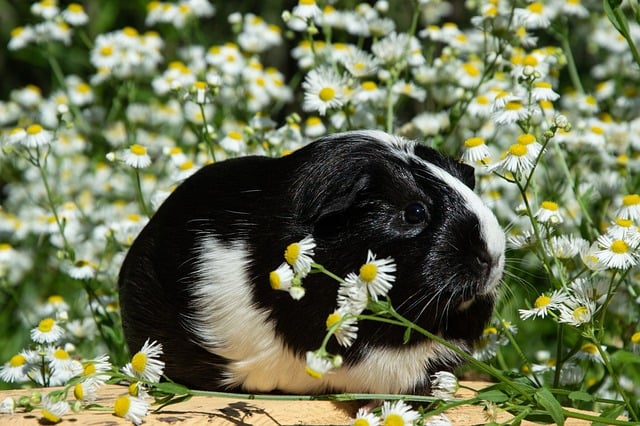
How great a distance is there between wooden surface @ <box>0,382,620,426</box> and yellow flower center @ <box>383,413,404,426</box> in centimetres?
42

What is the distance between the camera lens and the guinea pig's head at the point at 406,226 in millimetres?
2291

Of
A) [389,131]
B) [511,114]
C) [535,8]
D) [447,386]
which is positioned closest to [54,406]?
[447,386]

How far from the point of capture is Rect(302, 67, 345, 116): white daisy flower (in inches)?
125

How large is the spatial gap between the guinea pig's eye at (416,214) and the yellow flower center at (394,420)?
0.52 metres

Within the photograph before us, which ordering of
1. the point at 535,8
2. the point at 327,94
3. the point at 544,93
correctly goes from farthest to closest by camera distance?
the point at 535,8 < the point at 327,94 < the point at 544,93

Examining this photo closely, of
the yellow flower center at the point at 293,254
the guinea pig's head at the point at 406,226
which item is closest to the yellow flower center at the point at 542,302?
the guinea pig's head at the point at 406,226

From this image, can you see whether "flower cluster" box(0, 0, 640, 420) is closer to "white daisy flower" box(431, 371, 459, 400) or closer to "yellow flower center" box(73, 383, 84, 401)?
"yellow flower center" box(73, 383, 84, 401)

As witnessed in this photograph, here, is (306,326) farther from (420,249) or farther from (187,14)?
(187,14)

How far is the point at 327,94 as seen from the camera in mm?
3180

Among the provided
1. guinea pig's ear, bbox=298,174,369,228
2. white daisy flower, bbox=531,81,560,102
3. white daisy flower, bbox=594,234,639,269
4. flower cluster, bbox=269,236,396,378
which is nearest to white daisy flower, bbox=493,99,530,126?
white daisy flower, bbox=531,81,560,102

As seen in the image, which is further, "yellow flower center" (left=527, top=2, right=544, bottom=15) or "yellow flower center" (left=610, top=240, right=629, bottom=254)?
"yellow flower center" (left=527, top=2, right=544, bottom=15)

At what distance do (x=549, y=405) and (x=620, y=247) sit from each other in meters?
0.43

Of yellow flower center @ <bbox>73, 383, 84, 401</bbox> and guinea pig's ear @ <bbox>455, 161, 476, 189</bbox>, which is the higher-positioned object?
guinea pig's ear @ <bbox>455, 161, 476, 189</bbox>

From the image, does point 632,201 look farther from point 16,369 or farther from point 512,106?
point 16,369
